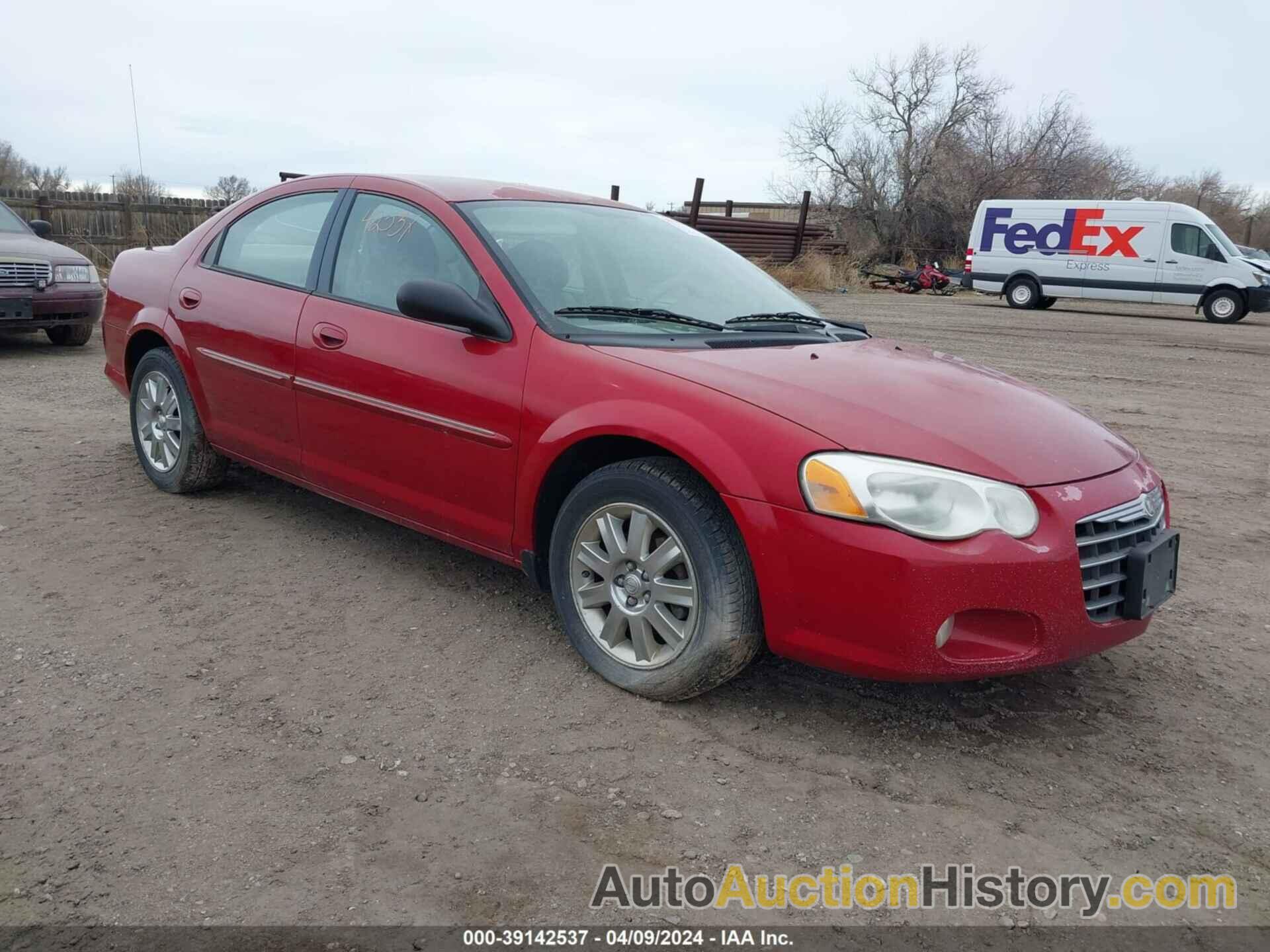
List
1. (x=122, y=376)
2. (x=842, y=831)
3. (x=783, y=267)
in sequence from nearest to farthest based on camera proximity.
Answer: (x=842, y=831)
(x=122, y=376)
(x=783, y=267)

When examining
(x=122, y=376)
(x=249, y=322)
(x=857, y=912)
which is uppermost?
(x=249, y=322)

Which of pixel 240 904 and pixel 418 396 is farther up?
pixel 418 396

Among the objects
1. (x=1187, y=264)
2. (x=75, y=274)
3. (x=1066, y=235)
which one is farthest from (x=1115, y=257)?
(x=75, y=274)

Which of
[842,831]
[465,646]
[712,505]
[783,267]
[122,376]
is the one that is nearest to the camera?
[842,831]

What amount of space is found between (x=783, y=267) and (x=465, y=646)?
2149 centimetres

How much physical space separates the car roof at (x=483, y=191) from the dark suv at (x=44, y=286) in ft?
21.9

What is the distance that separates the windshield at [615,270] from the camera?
11.6ft

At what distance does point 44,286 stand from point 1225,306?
19863 mm

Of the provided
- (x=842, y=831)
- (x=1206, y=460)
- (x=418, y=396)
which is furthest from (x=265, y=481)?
(x=1206, y=460)

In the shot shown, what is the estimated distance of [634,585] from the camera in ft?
10.2

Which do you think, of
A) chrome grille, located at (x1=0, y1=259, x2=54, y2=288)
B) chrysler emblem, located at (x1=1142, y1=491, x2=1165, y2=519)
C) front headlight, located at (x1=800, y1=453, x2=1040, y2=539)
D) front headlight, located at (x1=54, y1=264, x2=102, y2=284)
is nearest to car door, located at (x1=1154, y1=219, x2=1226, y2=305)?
front headlight, located at (x1=54, y1=264, x2=102, y2=284)

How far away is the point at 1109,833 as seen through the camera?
2.54 metres

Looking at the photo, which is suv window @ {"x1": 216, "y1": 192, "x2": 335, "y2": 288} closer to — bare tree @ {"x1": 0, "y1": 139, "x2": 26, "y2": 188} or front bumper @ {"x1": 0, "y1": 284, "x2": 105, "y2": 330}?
front bumper @ {"x1": 0, "y1": 284, "x2": 105, "y2": 330}

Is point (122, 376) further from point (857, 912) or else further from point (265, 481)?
point (857, 912)
